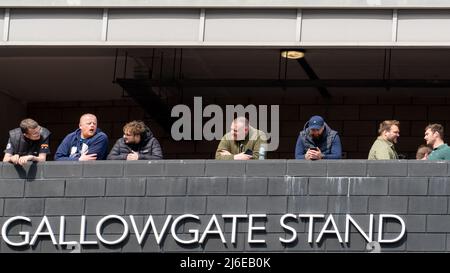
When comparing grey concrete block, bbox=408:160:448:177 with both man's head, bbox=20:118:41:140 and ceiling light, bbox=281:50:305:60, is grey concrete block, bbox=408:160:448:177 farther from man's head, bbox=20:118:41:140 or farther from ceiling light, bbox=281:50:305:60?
man's head, bbox=20:118:41:140

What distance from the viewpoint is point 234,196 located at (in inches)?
806

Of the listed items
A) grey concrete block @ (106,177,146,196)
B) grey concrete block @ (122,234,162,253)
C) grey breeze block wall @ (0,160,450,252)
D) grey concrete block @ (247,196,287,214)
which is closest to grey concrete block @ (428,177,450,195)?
grey breeze block wall @ (0,160,450,252)

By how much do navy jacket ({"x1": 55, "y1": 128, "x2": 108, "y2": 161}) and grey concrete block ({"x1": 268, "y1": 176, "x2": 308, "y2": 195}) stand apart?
2.43 meters

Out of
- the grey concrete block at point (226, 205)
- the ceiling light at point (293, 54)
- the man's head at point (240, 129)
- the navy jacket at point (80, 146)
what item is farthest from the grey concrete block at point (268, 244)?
the ceiling light at point (293, 54)

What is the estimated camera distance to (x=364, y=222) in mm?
20109

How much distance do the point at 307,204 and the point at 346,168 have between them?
2.42 ft

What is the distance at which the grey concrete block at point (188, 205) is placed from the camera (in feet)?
67.3

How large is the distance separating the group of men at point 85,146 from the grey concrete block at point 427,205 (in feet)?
11.8

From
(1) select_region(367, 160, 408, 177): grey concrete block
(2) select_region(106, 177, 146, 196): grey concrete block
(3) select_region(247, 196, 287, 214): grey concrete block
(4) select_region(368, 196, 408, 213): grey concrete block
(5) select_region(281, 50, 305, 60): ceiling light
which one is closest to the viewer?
(4) select_region(368, 196, 408, 213): grey concrete block

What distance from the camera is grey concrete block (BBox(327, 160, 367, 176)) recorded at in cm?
2041

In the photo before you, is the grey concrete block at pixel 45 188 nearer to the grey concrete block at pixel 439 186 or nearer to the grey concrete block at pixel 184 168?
the grey concrete block at pixel 184 168
